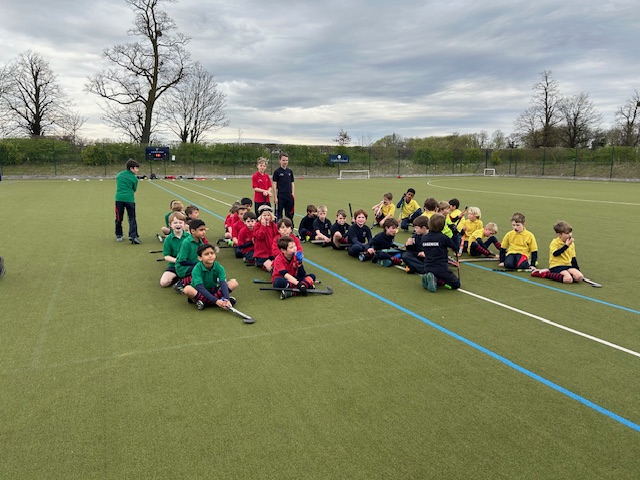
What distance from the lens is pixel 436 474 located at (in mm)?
2723

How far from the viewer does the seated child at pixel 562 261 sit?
6.98m

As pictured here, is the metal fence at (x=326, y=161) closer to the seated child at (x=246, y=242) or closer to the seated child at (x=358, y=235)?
the seated child at (x=246, y=242)

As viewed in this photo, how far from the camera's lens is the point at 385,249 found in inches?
341

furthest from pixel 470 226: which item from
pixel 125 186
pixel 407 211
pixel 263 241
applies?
pixel 125 186

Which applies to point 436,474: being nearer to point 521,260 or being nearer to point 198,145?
point 521,260

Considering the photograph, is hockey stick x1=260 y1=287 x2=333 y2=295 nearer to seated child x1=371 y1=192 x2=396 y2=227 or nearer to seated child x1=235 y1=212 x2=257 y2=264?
seated child x1=235 y1=212 x2=257 y2=264

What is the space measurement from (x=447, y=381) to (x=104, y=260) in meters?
7.01

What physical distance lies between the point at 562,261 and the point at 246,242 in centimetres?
580

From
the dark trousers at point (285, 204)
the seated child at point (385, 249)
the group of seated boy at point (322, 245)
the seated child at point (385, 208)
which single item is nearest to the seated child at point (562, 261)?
the group of seated boy at point (322, 245)

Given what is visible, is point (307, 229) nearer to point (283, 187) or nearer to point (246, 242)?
point (283, 187)

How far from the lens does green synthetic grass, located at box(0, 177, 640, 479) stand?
286 cm

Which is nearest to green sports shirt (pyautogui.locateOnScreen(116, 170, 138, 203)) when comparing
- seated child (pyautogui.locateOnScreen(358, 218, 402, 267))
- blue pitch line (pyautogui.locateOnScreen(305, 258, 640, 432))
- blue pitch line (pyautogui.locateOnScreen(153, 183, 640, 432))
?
seated child (pyautogui.locateOnScreen(358, 218, 402, 267))

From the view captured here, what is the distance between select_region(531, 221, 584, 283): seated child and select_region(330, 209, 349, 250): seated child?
3816 millimetres

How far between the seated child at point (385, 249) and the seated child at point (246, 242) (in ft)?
7.26
